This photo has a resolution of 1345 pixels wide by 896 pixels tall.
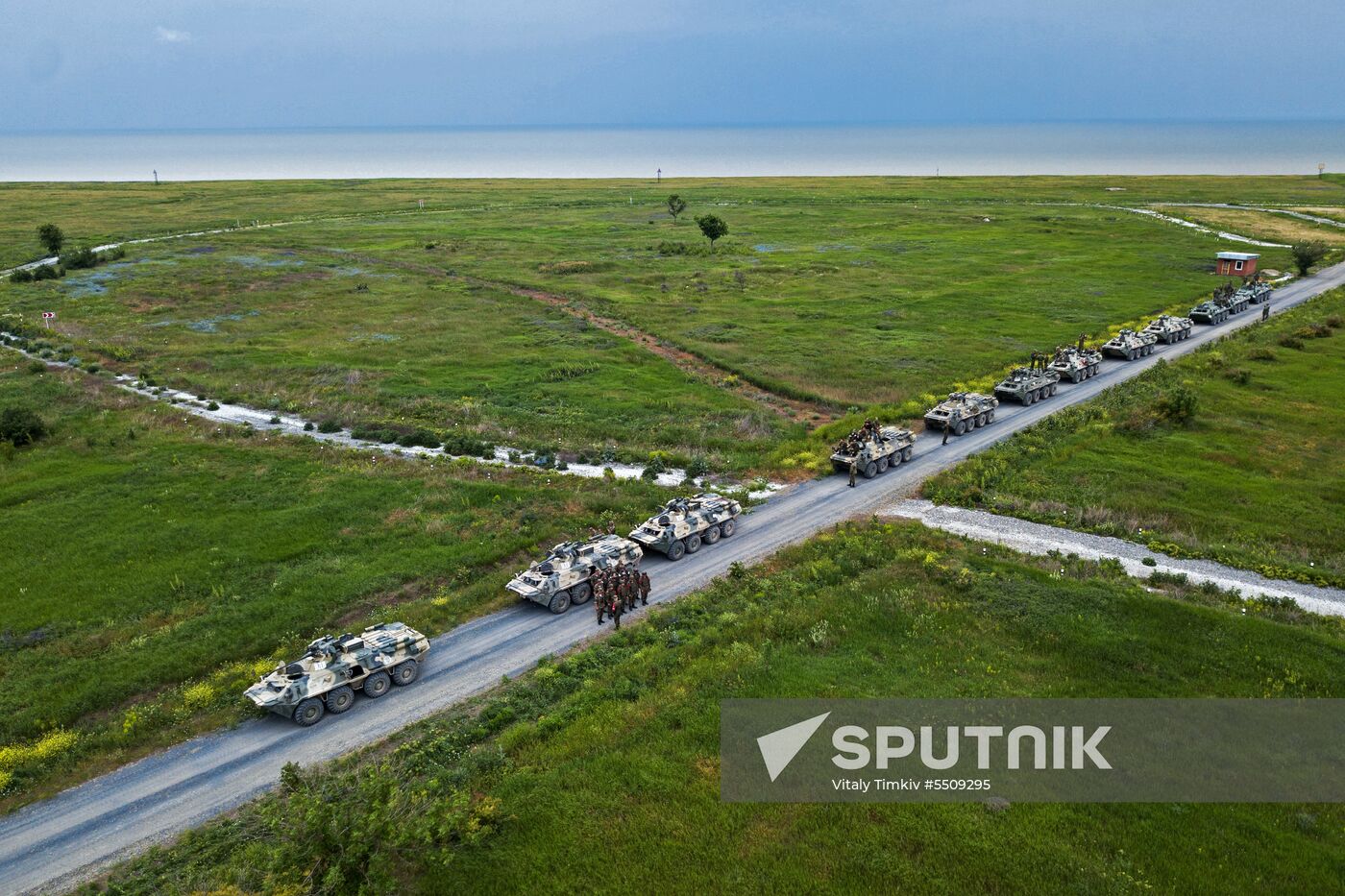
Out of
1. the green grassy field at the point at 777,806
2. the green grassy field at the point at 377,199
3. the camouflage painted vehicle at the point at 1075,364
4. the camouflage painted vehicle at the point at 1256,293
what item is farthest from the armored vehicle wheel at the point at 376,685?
the green grassy field at the point at 377,199

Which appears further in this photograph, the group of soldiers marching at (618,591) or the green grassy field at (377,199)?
the green grassy field at (377,199)

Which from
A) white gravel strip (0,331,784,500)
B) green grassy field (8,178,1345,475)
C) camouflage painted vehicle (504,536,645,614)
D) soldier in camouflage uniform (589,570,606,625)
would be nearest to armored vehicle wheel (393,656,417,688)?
camouflage painted vehicle (504,536,645,614)

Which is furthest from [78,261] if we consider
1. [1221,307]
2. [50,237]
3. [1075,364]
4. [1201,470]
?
[1221,307]

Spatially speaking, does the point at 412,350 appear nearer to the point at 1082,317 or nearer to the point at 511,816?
the point at 511,816

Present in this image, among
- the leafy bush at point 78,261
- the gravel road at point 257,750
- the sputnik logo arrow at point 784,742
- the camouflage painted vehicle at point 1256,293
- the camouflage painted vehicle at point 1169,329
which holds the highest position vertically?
the leafy bush at point 78,261

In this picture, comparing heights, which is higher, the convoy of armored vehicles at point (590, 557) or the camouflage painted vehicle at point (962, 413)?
the camouflage painted vehicle at point (962, 413)

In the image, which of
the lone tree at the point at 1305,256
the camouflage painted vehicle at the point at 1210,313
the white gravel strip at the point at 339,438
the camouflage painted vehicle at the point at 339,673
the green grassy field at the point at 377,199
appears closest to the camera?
the camouflage painted vehicle at the point at 339,673

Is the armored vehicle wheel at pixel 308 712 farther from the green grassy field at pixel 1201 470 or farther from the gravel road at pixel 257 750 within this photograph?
the green grassy field at pixel 1201 470

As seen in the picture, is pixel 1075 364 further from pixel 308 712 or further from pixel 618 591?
pixel 308 712
